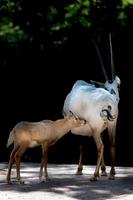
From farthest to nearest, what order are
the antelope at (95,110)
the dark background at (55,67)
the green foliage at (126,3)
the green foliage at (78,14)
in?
the dark background at (55,67)
the green foliage at (78,14)
the green foliage at (126,3)
the antelope at (95,110)

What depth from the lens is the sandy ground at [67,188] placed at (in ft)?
27.7

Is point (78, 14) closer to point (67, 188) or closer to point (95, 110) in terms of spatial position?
point (95, 110)

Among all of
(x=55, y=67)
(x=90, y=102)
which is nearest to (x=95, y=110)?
(x=90, y=102)

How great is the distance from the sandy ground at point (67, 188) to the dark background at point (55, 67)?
17.3 ft

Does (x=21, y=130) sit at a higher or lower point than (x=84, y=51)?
lower

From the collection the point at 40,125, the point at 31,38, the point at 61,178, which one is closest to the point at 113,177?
the point at 61,178

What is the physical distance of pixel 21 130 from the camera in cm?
952

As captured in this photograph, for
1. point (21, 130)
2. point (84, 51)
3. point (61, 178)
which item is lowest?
point (61, 178)

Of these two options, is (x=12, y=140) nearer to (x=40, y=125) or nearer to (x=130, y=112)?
(x=40, y=125)

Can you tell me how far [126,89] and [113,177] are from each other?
713 centimetres

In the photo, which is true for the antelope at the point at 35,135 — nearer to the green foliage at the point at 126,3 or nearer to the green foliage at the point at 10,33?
the green foliage at the point at 126,3

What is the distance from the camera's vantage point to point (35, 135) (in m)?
9.64

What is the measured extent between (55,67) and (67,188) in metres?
8.67

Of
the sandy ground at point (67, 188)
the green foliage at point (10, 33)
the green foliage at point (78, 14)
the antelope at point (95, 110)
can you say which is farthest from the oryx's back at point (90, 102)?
the green foliage at point (10, 33)
